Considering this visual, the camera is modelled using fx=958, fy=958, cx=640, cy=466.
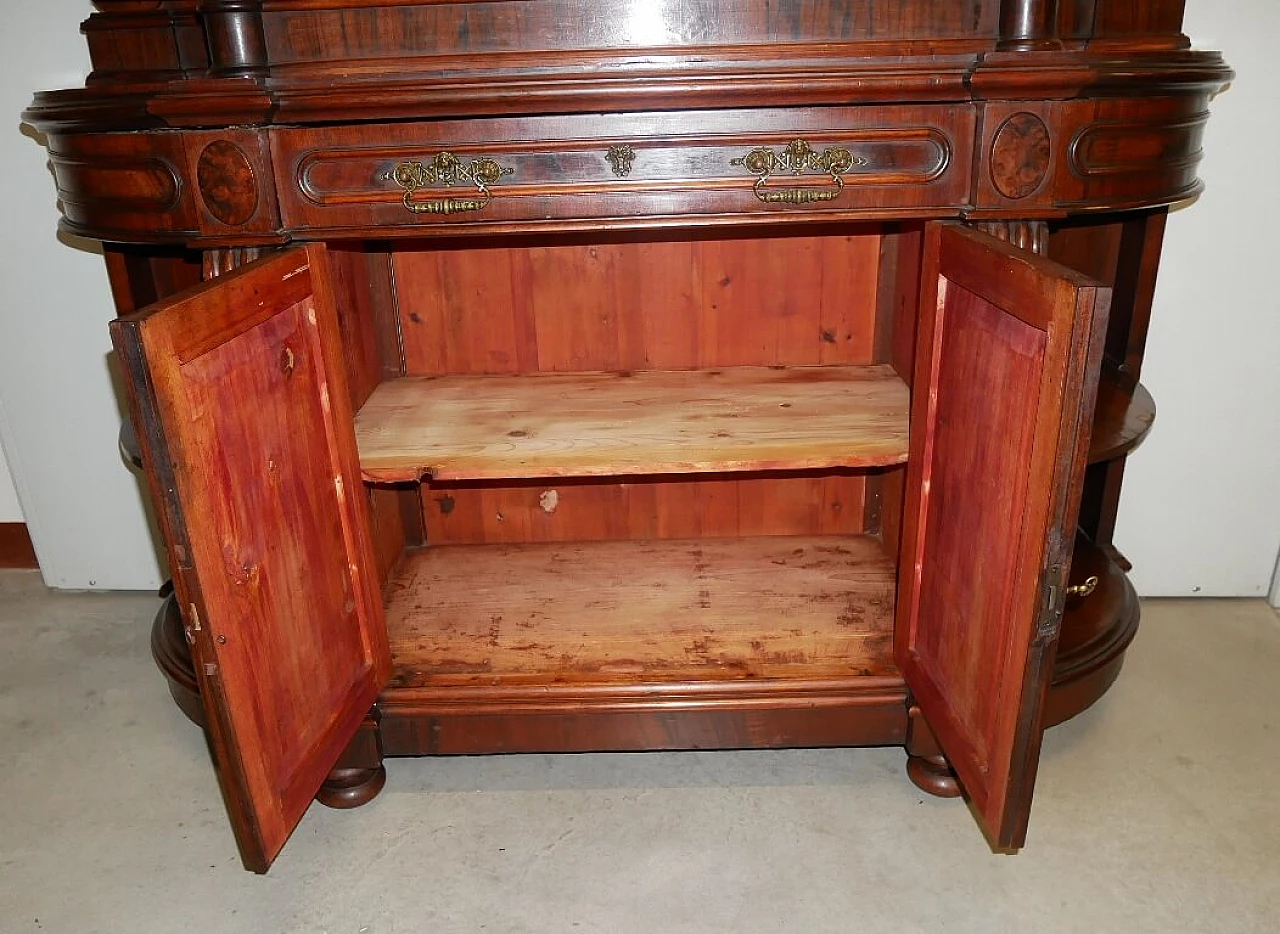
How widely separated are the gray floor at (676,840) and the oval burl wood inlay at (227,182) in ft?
3.30

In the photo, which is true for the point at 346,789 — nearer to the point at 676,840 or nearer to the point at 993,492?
the point at 676,840

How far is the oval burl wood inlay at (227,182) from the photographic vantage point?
4.29ft

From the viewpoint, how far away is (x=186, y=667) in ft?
5.58

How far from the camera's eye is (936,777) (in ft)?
5.28

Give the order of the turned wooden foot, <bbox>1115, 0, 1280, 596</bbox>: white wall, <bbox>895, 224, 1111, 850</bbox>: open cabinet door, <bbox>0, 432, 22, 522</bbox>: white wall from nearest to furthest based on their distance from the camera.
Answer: <bbox>895, 224, 1111, 850</bbox>: open cabinet door
the turned wooden foot
<bbox>1115, 0, 1280, 596</bbox>: white wall
<bbox>0, 432, 22, 522</bbox>: white wall

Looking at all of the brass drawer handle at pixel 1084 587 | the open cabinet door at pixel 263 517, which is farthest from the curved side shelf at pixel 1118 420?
the open cabinet door at pixel 263 517

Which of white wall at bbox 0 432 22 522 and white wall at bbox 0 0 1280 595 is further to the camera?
white wall at bbox 0 432 22 522

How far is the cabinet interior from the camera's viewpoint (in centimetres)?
165

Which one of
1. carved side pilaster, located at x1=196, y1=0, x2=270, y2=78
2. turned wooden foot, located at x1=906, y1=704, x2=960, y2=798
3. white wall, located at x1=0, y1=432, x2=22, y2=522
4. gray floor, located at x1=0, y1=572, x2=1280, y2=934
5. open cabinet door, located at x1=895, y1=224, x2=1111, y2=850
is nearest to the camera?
open cabinet door, located at x1=895, y1=224, x2=1111, y2=850

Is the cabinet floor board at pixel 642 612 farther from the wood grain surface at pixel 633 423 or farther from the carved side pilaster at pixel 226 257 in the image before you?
the carved side pilaster at pixel 226 257

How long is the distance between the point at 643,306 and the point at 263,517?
3.02ft

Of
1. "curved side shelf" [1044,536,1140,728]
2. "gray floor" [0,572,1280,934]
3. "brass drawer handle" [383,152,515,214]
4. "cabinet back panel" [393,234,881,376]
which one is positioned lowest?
"gray floor" [0,572,1280,934]

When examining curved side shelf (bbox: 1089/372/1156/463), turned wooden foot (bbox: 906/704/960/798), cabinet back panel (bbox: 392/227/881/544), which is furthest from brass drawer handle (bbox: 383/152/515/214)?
turned wooden foot (bbox: 906/704/960/798)

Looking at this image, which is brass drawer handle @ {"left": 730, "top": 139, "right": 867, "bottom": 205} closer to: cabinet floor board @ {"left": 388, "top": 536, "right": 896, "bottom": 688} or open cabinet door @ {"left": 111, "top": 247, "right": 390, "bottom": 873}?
open cabinet door @ {"left": 111, "top": 247, "right": 390, "bottom": 873}
